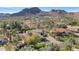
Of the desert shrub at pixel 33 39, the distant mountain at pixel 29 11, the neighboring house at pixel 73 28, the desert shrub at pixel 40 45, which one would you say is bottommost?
the desert shrub at pixel 40 45

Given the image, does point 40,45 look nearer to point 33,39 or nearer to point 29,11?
point 33,39

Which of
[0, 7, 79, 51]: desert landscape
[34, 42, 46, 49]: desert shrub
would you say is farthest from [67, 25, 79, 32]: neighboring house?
[34, 42, 46, 49]: desert shrub

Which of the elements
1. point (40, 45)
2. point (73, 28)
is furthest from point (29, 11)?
point (73, 28)

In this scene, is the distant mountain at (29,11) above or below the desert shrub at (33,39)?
above

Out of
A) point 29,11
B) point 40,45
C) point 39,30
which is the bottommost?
point 40,45

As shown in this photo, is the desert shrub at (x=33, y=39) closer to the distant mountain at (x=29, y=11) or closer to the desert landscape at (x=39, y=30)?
the desert landscape at (x=39, y=30)

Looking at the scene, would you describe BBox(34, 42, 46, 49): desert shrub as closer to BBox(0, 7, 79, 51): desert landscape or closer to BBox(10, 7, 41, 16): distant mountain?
BBox(0, 7, 79, 51): desert landscape

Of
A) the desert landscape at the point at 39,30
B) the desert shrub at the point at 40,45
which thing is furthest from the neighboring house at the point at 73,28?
the desert shrub at the point at 40,45
